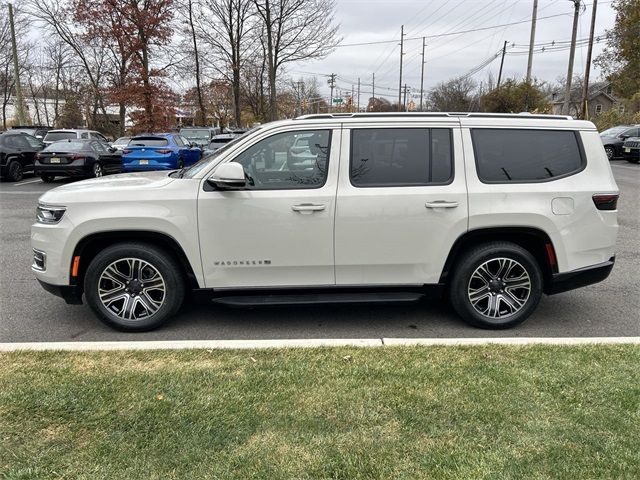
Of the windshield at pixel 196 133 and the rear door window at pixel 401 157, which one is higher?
the windshield at pixel 196 133

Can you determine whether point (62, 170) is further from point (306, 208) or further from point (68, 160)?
point (306, 208)

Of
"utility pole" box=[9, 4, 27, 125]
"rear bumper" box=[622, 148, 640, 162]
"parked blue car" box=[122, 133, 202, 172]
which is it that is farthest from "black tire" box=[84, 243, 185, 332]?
"utility pole" box=[9, 4, 27, 125]

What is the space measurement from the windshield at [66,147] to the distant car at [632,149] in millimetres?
22444

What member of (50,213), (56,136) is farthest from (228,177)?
(56,136)

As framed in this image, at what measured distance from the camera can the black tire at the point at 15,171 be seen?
15875 mm

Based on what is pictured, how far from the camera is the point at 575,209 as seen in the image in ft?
14.6

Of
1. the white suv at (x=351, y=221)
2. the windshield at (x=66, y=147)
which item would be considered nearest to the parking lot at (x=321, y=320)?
the white suv at (x=351, y=221)

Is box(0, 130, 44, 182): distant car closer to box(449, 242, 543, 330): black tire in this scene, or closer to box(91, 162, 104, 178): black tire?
box(91, 162, 104, 178): black tire

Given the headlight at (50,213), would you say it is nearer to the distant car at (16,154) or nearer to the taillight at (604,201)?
the taillight at (604,201)

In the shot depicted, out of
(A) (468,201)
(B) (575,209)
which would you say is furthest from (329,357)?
(B) (575,209)

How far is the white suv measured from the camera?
4285 mm

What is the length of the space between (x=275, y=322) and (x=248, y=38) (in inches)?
1133

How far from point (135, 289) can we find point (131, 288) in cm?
4

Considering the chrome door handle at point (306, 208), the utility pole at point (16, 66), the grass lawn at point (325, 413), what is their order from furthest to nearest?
1. the utility pole at point (16, 66)
2. the chrome door handle at point (306, 208)
3. the grass lawn at point (325, 413)
